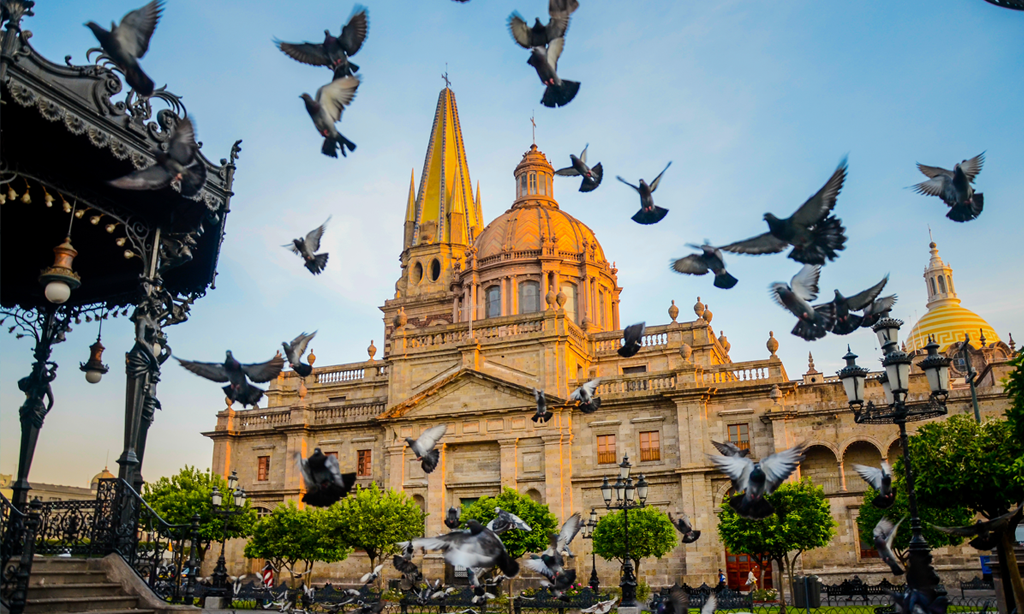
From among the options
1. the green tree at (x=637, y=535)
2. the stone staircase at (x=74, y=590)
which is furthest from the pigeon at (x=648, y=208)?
the green tree at (x=637, y=535)

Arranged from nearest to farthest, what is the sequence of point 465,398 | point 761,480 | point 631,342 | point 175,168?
point 761,480, point 175,168, point 631,342, point 465,398

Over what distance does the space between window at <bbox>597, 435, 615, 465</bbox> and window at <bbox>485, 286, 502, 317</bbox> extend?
13240 mm

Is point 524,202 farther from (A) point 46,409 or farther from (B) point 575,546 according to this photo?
(A) point 46,409

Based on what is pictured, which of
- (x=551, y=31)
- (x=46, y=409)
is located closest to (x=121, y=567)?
(x=46, y=409)

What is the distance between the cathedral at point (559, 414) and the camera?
114 ft

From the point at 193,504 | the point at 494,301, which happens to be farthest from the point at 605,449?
the point at 193,504

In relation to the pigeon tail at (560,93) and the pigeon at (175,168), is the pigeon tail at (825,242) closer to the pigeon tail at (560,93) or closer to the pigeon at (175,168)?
the pigeon tail at (560,93)

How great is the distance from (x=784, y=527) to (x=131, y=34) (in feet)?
78.8

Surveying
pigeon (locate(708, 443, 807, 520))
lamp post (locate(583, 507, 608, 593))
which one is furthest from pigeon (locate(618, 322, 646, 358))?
lamp post (locate(583, 507, 608, 593))

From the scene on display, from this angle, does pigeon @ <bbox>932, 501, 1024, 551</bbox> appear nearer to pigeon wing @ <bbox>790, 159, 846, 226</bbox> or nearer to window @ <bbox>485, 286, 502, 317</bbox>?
pigeon wing @ <bbox>790, 159, 846, 226</bbox>

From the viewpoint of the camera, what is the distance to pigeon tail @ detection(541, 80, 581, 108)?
35.6 ft

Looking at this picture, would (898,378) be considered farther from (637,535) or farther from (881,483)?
(637,535)

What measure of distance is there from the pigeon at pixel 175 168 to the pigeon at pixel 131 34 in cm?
111

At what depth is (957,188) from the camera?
11.2m
